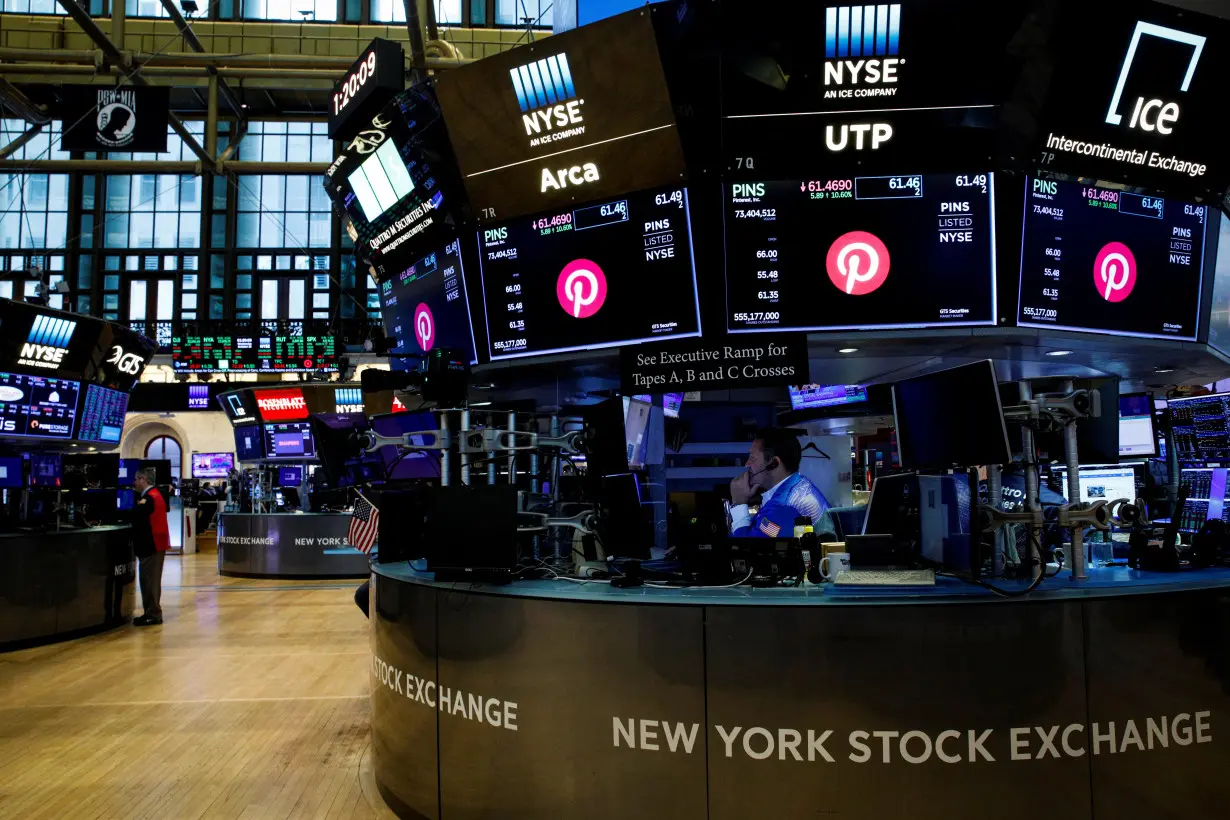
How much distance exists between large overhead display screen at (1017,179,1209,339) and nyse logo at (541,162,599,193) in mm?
2048

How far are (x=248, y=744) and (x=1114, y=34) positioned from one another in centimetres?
552

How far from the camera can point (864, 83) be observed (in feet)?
13.3

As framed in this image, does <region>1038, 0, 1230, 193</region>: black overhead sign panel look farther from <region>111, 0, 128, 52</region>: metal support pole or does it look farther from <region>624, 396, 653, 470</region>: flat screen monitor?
<region>111, 0, 128, 52</region>: metal support pole

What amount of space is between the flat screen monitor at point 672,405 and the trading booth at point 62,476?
558 cm

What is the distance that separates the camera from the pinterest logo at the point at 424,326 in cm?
559

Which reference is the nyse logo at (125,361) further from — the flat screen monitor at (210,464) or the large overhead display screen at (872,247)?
the flat screen monitor at (210,464)

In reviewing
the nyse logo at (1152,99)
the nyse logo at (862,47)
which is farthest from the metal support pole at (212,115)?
the nyse logo at (1152,99)

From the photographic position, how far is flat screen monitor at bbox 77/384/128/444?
10.1m

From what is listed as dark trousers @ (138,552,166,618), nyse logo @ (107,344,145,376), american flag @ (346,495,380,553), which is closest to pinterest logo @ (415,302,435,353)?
american flag @ (346,495,380,553)

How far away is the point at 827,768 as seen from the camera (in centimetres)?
301

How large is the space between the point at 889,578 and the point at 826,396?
424cm

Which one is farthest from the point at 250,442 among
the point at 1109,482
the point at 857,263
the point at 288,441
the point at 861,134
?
the point at 861,134

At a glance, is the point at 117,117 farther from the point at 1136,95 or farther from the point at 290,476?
the point at 1136,95

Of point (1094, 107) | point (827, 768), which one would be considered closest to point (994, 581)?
point (827, 768)
